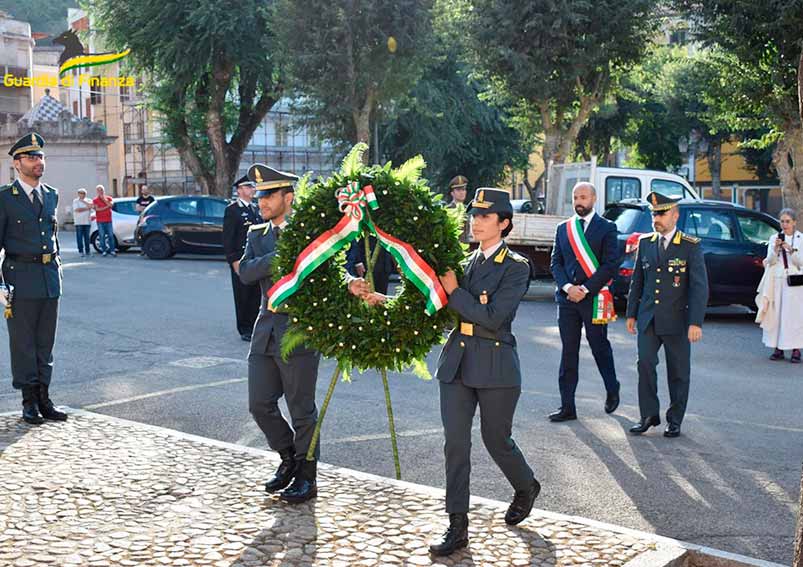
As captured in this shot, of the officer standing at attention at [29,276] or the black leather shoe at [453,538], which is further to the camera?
the officer standing at attention at [29,276]

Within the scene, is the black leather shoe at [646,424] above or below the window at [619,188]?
below

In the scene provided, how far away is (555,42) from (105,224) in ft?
41.4

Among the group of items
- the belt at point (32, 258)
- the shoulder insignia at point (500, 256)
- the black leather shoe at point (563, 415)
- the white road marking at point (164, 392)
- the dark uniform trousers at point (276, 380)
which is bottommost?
the white road marking at point (164, 392)

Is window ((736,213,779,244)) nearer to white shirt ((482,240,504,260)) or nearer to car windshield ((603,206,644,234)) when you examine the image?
car windshield ((603,206,644,234))

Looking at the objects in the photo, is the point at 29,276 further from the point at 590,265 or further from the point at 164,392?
the point at 590,265

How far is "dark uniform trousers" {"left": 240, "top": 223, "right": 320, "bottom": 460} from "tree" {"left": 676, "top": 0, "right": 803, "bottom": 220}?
44.8 feet

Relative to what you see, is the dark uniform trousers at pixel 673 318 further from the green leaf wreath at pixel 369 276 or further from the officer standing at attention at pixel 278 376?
the officer standing at attention at pixel 278 376

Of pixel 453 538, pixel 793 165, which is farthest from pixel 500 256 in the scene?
pixel 793 165

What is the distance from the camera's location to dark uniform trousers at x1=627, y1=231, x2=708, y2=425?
818cm

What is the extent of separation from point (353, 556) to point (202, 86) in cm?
3199

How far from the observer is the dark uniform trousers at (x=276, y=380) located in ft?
20.3

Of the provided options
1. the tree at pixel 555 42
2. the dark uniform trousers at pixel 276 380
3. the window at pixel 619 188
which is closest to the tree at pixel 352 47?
the tree at pixel 555 42

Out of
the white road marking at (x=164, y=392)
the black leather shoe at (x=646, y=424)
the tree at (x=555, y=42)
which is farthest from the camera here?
the tree at (x=555, y=42)

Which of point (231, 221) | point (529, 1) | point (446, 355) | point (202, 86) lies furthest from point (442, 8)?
point (446, 355)
